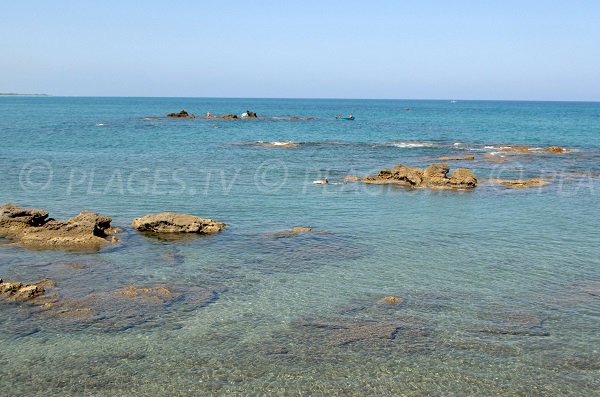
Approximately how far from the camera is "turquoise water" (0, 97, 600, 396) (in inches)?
551

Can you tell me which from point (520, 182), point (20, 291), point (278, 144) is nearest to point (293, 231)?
point (20, 291)

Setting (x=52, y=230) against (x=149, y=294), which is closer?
(x=149, y=294)

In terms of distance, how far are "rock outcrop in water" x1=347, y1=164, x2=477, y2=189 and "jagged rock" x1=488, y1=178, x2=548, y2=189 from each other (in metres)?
2.55

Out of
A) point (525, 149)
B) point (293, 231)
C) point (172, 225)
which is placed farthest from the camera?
point (525, 149)

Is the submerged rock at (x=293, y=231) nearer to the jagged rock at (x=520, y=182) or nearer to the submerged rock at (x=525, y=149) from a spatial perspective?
the jagged rock at (x=520, y=182)

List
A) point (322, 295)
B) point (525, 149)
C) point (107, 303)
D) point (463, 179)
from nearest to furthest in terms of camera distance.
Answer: point (107, 303) < point (322, 295) < point (463, 179) < point (525, 149)

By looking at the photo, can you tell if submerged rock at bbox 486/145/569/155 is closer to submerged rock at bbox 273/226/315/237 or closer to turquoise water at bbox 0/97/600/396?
turquoise water at bbox 0/97/600/396

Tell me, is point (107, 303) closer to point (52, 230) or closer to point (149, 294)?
point (149, 294)

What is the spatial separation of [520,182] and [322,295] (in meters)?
28.1

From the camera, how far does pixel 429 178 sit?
139ft

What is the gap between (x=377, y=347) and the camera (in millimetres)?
15383

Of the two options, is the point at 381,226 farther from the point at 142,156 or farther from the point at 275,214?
the point at 142,156

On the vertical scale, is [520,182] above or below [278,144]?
above

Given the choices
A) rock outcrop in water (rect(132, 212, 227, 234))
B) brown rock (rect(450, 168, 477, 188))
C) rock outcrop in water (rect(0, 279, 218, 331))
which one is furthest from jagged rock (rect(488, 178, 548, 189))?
rock outcrop in water (rect(0, 279, 218, 331))
